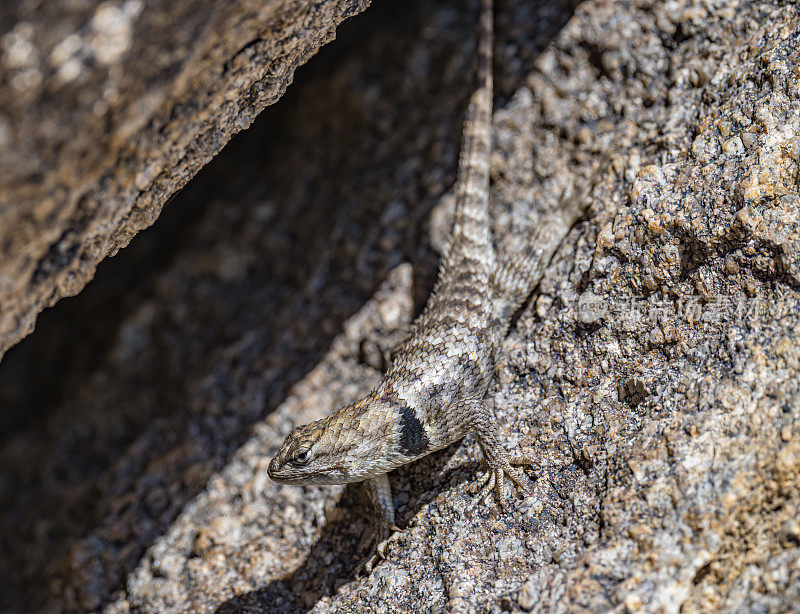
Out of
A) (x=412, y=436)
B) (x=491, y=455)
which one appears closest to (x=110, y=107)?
(x=412, y=436)

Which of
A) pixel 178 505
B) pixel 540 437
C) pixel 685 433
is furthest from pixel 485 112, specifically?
pixel 178 505

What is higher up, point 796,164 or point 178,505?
point 796,164

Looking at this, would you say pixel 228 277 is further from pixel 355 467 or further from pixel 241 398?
pixel 355 467

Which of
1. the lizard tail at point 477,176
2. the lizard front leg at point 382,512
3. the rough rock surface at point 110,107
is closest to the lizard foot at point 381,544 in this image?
the lizard front leg at point 382,512

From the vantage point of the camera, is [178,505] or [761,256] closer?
[761,256]

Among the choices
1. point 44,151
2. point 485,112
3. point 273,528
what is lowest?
point 273,528

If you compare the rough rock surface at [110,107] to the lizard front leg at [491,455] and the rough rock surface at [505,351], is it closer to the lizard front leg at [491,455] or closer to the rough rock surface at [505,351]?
the rough rock surface at [505,351]

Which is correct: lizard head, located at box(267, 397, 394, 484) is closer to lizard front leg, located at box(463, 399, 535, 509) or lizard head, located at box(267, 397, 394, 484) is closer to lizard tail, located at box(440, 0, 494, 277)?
lizard front leg, located at box(463, 399, 535, 509)
